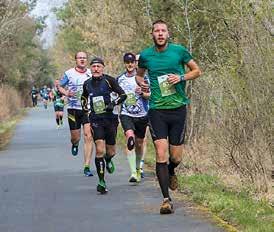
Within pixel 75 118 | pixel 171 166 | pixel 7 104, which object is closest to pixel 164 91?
pixel 171 166

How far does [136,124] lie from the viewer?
11.9 meters

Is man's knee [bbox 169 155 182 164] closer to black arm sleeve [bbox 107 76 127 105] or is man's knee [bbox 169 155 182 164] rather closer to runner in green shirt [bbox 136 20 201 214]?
runner in green shirt [bbox 136 20 201 214]

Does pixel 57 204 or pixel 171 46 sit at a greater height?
pixel 171 46

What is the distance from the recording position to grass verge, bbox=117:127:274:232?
7.79 metres

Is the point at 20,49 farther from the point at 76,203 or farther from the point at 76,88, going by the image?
the point at 76,203

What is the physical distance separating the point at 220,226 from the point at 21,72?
5058 centimetres

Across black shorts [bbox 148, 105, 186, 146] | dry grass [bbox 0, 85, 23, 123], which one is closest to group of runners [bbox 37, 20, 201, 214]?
black shorts [bbox 148, 105, 186, 146]

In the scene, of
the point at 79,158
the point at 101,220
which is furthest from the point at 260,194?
the point at 79,158

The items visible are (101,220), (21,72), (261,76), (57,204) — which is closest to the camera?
(101,220)

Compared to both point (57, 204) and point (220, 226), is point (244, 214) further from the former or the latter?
point (57, 204)

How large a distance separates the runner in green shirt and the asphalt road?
1.99 feet

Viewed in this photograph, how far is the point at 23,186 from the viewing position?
11.9m

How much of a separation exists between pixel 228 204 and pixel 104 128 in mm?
2881

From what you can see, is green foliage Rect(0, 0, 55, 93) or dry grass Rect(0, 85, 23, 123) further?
dry grass Rect(0, 85, 23, 123)
